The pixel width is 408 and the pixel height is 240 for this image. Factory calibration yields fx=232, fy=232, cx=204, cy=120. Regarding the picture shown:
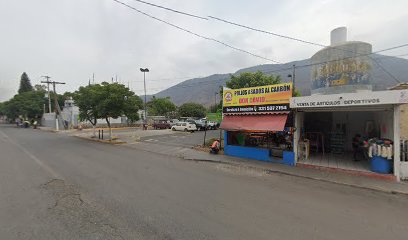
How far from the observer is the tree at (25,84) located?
3783 inches

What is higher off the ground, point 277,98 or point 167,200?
point 277,98

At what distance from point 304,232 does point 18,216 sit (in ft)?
20.5

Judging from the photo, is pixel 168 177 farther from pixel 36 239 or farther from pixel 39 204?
pixel 36 239

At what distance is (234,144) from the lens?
14.6 m

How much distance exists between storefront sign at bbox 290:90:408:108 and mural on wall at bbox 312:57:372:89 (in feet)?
20.9

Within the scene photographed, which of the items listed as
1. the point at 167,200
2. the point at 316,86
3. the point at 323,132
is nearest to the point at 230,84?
the point at 316,86

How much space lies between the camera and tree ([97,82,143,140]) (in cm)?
2230

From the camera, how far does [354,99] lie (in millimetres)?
9531

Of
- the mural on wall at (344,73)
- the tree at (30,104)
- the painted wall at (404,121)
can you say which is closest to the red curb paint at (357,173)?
the painted wall at (404,121)

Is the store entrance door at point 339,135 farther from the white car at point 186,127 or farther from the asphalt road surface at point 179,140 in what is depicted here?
the white car at point 186,127

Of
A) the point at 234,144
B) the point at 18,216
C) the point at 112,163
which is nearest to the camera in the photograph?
the point at 18,216

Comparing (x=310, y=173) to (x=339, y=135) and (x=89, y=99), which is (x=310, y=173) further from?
(x=89, y=99)

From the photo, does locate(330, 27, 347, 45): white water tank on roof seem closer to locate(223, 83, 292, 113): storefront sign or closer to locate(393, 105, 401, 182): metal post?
locate(223, 83, 292, 113): storefront sign

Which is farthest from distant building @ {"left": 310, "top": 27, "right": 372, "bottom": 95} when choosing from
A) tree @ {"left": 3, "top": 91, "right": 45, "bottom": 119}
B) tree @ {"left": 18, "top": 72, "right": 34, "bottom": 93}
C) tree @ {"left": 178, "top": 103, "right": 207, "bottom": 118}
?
tree @ {"left": 18, "top": 72, "right": 34, "bottom": 93}
